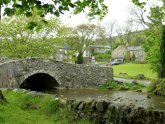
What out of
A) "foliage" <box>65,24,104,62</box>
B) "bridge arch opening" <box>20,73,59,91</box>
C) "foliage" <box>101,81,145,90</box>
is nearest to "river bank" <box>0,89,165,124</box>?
"bridge arch opening" <box>20,73,59,91</box>

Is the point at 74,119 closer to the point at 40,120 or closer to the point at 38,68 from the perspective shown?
the point at 40,120

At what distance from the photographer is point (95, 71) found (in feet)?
100

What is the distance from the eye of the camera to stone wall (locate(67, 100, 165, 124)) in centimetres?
763

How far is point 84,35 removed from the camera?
66.0 metres

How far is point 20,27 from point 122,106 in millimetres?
27815

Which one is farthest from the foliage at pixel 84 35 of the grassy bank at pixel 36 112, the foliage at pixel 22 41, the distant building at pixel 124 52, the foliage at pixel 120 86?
the grassy bank at pixel 36 112

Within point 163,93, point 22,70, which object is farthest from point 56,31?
point 163,93

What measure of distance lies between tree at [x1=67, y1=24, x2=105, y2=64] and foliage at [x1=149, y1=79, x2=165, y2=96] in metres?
40.6

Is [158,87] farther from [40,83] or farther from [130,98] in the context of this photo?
[40,83]

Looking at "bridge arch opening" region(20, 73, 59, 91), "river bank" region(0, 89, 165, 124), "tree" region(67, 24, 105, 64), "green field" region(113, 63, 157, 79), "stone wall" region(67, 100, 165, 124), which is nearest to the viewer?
"stone wall" region(67, 100, 165, 124)

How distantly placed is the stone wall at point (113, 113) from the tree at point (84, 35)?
179ft

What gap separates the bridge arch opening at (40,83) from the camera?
28.9 meters

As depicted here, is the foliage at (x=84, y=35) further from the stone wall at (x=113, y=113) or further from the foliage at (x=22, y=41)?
the stone wall at (x=113, y=113)

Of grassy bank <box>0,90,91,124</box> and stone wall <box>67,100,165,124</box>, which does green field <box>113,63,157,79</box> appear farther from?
stone wall <box>67,100,165,124</box>
